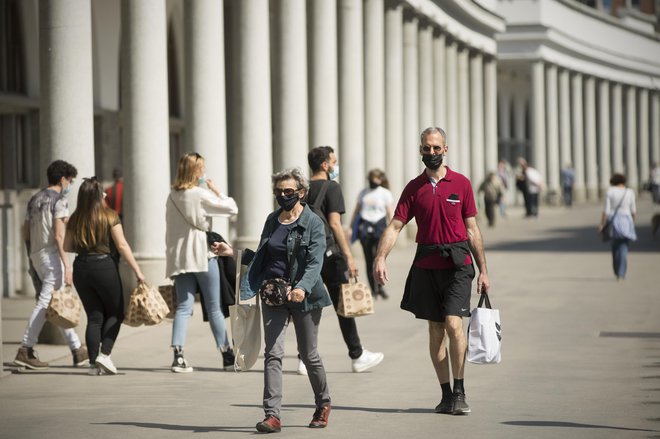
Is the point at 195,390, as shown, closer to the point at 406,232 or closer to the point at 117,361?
the point at 117,361

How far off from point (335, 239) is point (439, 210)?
2273 millimetres

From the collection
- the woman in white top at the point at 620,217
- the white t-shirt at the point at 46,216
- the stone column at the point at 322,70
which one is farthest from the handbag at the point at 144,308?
the stone column at the point at 322,70

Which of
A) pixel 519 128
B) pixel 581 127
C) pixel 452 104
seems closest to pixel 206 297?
pixel 452 104

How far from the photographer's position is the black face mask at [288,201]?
9.34m

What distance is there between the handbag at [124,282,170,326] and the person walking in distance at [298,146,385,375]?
4.24 feet

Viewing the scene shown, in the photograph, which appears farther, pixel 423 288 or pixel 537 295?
pixel 537 295

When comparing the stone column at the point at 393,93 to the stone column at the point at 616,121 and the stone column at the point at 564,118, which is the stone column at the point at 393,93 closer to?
the stone column at the point at 564,118

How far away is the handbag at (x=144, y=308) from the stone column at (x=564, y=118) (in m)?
53.5

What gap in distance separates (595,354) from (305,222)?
4.88 meters

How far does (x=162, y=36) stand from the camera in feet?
56.6

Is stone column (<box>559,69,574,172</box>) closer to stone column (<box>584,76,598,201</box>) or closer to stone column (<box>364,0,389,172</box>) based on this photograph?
stone column (<box>584,76,598,201</box>)

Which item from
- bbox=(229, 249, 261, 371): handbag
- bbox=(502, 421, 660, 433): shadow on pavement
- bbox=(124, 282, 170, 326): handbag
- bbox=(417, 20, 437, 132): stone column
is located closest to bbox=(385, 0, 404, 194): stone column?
bbox=(417, 20, 437, 132): stone column

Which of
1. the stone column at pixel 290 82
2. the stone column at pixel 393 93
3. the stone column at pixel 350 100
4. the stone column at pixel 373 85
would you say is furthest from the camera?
the stone column at pixel 393 93

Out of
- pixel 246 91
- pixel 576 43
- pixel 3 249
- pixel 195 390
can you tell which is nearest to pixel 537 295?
pixel 246 91
